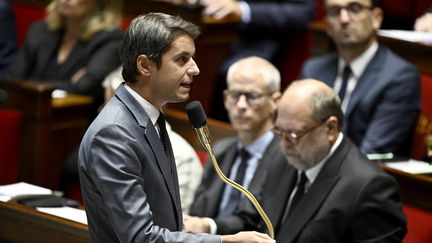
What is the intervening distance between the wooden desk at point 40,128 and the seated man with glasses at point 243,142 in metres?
0.72

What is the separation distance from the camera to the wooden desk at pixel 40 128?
10.6 feet

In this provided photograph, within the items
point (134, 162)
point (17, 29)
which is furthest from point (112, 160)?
point (17, 29)

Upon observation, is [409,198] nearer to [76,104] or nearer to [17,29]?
[76,104]

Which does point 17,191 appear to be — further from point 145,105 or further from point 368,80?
point 368,80

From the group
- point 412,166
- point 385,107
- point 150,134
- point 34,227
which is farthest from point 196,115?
point 385,107

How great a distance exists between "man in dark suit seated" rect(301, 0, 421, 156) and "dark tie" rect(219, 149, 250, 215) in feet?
1.27

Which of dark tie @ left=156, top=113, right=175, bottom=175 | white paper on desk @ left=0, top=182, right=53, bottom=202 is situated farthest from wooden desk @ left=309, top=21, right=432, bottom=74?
dark tie @ left=156, top=113, right=175, bottom=175

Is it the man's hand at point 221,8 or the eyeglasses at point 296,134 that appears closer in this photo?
the eyeglasses at point 296,134

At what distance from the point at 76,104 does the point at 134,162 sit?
1813mm

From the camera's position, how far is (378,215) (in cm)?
219

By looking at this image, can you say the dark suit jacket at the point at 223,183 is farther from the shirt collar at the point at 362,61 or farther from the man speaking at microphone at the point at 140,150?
the man speaking at microphone at the point at 140,150

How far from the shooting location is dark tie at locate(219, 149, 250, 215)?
2.69 metres

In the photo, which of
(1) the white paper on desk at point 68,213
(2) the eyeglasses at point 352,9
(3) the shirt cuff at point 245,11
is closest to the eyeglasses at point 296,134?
(1) the white paper on desk at point 68,213

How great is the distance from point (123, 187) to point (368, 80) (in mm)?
1598
